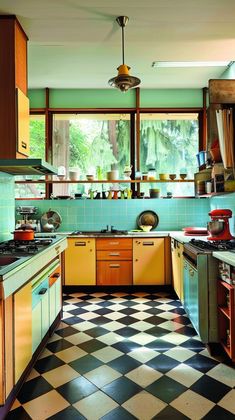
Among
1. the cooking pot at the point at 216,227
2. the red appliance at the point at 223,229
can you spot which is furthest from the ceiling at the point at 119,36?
the cooking pot at the point at 216,227

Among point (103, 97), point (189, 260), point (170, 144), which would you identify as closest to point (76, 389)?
point (189, 260)

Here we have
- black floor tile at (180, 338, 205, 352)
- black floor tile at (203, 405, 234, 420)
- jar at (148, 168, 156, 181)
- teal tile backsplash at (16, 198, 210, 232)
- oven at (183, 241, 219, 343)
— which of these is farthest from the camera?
teal tile backsplash at (16, 198, 210, 232)

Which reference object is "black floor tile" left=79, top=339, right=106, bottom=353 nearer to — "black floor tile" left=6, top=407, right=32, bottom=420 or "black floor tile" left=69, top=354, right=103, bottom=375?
"black floor tile" left=69, top=354, right=103, bottom=375

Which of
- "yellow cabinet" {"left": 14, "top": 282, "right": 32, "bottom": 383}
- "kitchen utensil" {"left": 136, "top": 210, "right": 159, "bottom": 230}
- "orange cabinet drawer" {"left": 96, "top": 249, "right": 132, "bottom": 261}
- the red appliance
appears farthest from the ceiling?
"orange cabinet drawer" {"left": 96, "top": 249, "right": 132, "bottom": 261}

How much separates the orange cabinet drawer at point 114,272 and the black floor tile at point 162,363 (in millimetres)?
1929

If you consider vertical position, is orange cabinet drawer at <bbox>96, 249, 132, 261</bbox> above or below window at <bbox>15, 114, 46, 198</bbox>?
below

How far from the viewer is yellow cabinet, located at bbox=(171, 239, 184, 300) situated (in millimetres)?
3576

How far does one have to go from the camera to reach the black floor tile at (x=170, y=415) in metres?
1.77

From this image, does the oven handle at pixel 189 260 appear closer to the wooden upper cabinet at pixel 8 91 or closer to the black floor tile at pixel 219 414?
the black floor tile at pixel 219 414

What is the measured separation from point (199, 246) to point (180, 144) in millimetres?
2621

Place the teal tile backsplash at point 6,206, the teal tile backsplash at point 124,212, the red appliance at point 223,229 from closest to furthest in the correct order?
the teal tile backsplash at point 6,206, the red appliance at point 223,229, the teal tile backsplash at point 124,212

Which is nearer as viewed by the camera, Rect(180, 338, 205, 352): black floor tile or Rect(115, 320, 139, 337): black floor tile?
Rect(180, 338, 205, 352): black floor tile

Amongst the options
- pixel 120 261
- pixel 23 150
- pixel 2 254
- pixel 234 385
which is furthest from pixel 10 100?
pixel 234 385

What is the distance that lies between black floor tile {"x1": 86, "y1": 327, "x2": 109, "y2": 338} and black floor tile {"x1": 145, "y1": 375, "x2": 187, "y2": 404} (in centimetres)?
91
